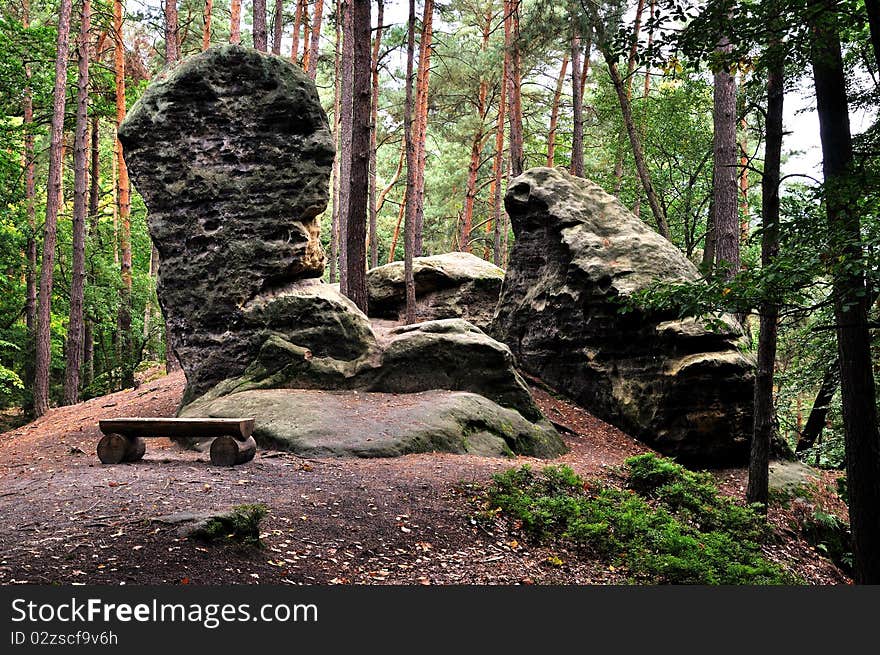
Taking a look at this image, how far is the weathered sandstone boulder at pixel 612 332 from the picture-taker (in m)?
10.0

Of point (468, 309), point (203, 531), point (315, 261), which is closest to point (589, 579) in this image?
point (203, 531)

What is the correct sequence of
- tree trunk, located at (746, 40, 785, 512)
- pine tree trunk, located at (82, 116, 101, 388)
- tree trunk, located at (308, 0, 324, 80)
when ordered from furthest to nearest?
tree trunk, located at (308, 0, 324, 80)
pine tree trunk, located at (82, 116, 101, 388)
tree trunk, located at (746, 40, 785, 512)

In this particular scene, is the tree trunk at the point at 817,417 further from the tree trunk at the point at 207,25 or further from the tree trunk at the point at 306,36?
the tree trunk at the point at 207,25

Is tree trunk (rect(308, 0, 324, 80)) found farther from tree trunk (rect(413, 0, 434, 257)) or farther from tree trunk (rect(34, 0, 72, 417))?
tree trunk (rect(34, 0, 72, 417))

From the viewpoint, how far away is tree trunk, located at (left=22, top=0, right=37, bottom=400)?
15.5m

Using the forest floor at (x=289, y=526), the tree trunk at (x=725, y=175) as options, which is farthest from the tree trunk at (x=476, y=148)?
the forest floor at (x=289, y=526)

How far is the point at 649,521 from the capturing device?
Answer: 623cm

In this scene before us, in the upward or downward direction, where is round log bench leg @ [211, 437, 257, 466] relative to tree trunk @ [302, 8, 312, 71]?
downward

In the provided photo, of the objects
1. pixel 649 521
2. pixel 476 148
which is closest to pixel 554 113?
pixel 476 148

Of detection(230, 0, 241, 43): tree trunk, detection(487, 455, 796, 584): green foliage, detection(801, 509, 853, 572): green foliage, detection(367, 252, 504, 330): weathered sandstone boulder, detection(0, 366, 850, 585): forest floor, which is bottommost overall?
detection(801, 509, 853, 572): green foliage

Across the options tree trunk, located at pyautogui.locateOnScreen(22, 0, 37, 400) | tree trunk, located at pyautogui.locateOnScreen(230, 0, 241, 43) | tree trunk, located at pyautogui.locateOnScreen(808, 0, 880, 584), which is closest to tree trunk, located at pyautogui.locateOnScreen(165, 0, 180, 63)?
tree trunk, located at pyautogui.locateOnScreen(230, 0, 241, 43)

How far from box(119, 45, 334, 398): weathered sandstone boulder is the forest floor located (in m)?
1.94

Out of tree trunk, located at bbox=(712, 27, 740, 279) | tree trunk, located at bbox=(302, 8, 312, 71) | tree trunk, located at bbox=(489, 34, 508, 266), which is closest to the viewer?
tree trunk, located at bbox=(712, 27, 740, 279)

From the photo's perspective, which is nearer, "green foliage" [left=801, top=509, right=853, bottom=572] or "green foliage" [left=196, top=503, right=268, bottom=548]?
"green foliage" [left=196, top=503, right=268, bottom=548]
